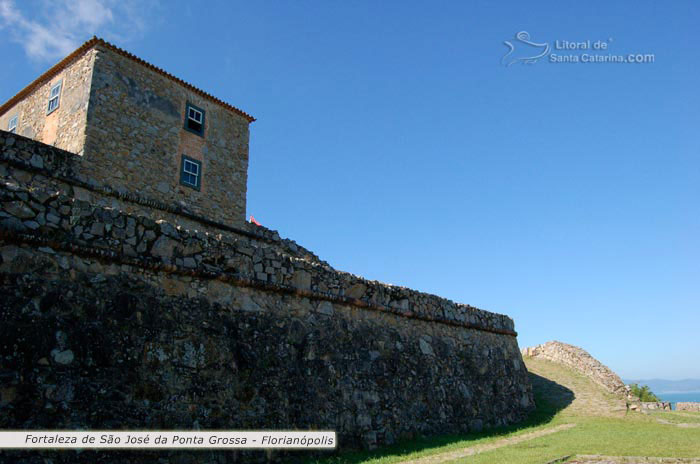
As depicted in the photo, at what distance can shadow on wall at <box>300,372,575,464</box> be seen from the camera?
9016 mm

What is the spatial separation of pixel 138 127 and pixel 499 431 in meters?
13.7

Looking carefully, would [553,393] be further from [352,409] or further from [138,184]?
[138,184]

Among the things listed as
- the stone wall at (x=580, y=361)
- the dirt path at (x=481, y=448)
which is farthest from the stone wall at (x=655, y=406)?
the dirt path at (x=481, y=448)

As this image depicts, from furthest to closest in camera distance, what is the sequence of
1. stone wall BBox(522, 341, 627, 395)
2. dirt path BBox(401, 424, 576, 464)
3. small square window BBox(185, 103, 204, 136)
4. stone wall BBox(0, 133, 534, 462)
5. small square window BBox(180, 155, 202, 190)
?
stone wall BBox(522, 341, 627, 395), small square window BBox(185, 103, 204, 136), small square window BBox(180, 155, 202, 190), dirt path BBox(401, 424, 576, 464), stone wall BBox(0, 133, 534, 462)

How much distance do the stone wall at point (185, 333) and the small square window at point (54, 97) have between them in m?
3.09

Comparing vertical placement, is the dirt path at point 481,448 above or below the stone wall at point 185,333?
below

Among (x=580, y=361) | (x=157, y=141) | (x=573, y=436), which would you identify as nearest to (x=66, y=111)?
(x=157, y=141)

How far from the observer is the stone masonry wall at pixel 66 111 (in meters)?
14.6

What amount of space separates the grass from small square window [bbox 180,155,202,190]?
426 inches

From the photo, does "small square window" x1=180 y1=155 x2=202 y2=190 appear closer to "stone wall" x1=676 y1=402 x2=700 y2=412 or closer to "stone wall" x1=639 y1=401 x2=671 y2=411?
"stone wall" x1=639 y1=401 x2=671 y2=411

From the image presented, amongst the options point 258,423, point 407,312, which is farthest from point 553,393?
point 258,423

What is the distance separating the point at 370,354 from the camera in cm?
1095

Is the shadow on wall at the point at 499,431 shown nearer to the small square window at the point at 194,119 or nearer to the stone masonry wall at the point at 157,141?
the stone masonry wall at the point at 157,141

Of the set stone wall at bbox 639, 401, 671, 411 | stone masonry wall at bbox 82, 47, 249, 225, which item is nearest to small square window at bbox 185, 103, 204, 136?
stone masonry wall at bbox 82, 47, 249, 225
